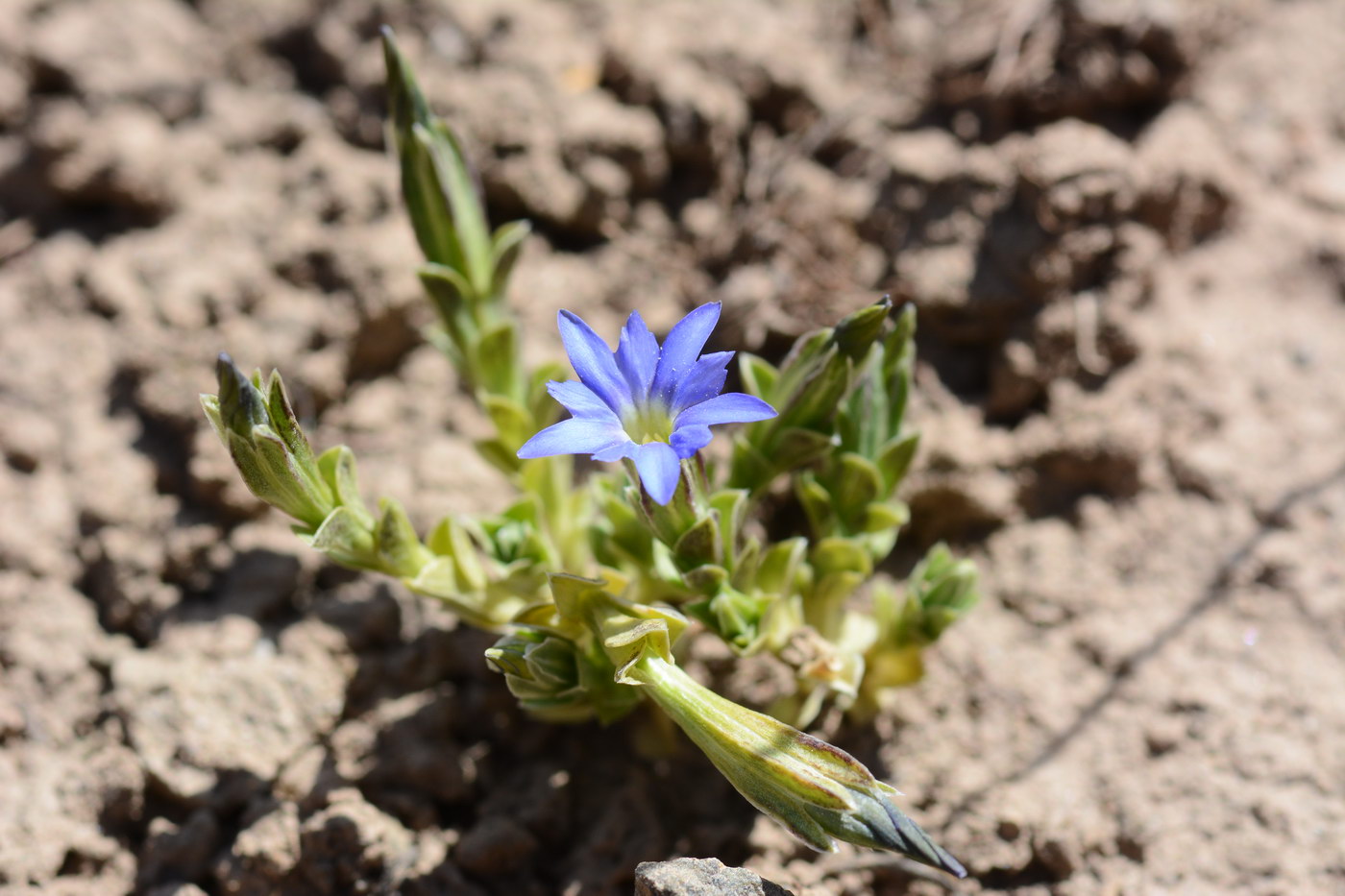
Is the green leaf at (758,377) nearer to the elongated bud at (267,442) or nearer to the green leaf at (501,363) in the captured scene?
the green leaf at (501,363)

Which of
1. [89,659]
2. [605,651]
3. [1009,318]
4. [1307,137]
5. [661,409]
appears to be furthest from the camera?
[1307,137]

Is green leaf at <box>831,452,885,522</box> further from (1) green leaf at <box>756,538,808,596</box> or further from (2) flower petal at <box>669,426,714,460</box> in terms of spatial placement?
(2) flower petal at <box>669,426,714,460</box>

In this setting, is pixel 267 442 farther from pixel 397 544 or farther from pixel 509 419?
pixel 509 419

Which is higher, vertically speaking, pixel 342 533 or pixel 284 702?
pixel 342 533

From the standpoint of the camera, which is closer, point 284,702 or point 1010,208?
point 284,702

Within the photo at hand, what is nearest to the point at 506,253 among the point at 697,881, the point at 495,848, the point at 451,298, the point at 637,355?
the point at 451,298

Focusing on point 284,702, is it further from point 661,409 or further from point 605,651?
point 661,409

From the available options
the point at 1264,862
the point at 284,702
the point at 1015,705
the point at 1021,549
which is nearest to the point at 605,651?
the point at 284,702
